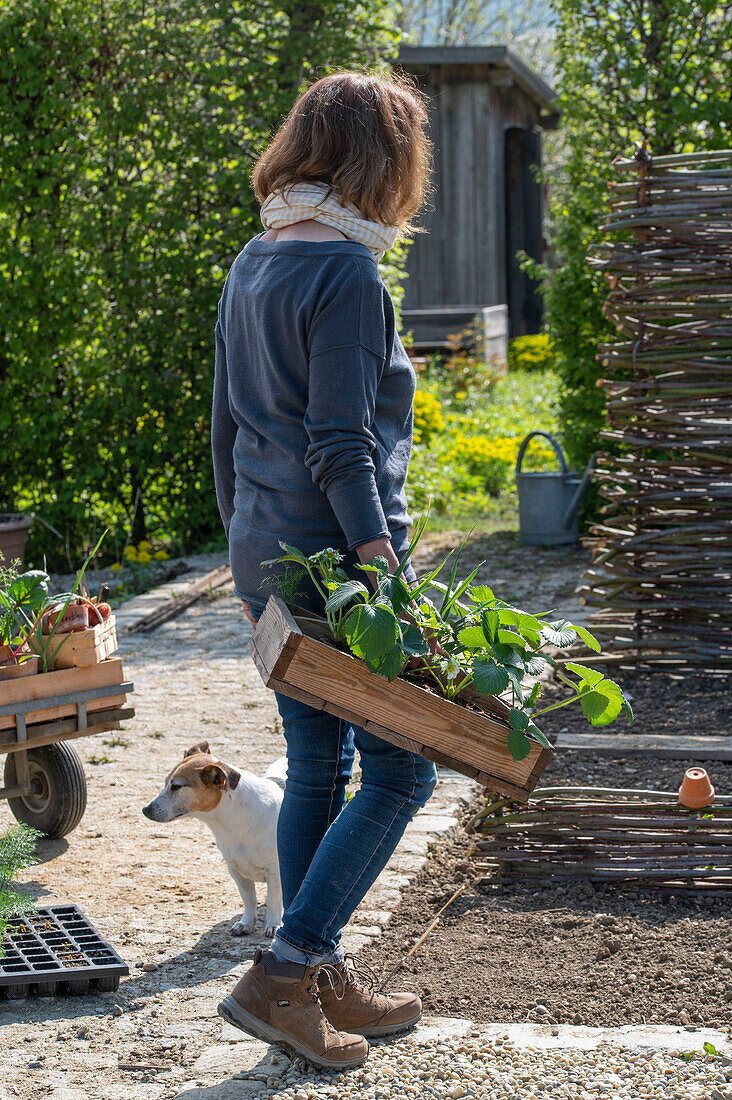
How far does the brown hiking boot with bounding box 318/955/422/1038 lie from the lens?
2420 mm

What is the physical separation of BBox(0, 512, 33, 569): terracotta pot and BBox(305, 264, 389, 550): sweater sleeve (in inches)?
223

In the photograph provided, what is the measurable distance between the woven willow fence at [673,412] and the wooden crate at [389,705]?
9.81 ft

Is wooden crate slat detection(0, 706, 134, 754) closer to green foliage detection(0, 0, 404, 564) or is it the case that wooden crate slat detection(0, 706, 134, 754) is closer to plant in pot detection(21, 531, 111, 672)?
plant in pot detection(21, 531, 111, 672)

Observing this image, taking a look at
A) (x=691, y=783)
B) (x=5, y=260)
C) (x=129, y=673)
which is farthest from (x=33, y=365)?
(x=691, y=783)

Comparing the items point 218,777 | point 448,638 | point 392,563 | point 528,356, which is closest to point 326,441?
point 392,563

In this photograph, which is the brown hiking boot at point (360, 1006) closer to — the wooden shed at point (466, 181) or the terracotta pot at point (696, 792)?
the terracotta pot at point (696, 792)

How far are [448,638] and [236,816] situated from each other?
3.55 ft

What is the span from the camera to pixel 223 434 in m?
2.67

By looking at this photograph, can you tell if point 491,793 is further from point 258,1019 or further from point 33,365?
point 33,365

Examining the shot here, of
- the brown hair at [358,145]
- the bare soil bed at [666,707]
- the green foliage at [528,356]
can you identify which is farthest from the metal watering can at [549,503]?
the green foliage at [528,356]

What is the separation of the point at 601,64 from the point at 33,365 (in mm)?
4518

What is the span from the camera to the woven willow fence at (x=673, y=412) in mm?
4961

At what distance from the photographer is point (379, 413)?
2400mm

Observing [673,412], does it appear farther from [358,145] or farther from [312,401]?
[312,401]
